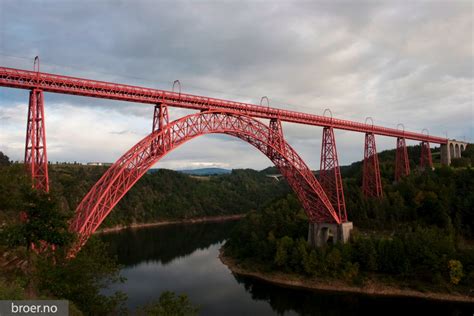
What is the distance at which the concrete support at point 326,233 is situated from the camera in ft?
97.5

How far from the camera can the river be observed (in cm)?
2327

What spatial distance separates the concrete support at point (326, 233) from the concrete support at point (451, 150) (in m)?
26.3

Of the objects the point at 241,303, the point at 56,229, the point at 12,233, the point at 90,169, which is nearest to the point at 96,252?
the point at 56,229

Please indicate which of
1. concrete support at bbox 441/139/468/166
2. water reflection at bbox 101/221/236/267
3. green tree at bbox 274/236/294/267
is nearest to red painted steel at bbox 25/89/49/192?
green tree at bbox 274/236/294/267

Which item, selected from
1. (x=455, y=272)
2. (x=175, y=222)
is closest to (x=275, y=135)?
(x=455, y=272)

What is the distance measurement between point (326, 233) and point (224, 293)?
1031 centimetres

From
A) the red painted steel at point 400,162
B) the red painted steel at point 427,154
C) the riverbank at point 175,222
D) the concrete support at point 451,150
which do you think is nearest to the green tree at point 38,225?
the red painted steel at point 400,162

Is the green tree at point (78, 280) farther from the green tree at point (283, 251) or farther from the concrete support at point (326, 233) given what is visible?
the concrete support at point (326, 233)

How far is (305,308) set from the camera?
23891 mm

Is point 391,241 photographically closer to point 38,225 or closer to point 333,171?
point 333,171

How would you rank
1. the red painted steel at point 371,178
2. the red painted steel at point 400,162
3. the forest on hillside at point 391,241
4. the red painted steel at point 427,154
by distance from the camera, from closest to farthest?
the forest on hillside at point 391,241
the red painted steel at point 371,178
the red painted steel at point 400,162
the red painted steel at point 427,154

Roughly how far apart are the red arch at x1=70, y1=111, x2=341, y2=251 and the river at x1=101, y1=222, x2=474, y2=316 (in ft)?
23.4

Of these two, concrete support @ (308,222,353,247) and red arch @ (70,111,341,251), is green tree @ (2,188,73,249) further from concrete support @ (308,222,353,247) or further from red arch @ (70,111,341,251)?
concrete support @ (308,222,353,247)

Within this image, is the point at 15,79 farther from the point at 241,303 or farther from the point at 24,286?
the point at 241,303
